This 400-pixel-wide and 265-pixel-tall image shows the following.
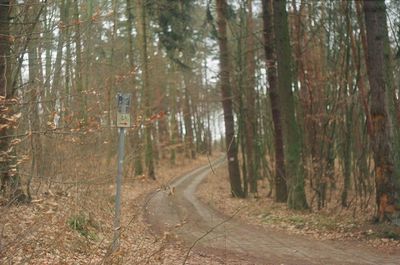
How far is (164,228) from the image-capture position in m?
12.9

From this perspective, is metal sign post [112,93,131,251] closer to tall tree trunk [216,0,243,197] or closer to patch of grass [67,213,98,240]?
patch of grass [67,213,98,240]

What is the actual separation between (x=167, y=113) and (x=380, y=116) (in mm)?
8122

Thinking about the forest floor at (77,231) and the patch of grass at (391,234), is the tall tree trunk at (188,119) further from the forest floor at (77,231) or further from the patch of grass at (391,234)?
the patch of grass at (391,234)

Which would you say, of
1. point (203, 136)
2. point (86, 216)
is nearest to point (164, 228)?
point (86, 216)

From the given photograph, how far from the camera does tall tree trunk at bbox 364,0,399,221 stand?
10945 millimetres

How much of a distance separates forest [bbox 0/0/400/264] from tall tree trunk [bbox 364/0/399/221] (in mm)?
25

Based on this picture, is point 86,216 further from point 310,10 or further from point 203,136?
point 203,136

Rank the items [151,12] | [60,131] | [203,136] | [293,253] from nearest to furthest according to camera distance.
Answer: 1. [60,131]
2. [293,253]
3. [151,12]
4. [203,136]

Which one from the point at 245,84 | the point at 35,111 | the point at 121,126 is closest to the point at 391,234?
the point at 121,126

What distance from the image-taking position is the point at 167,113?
56.4 feet

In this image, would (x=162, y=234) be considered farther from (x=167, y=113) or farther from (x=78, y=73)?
(x=167, y=113)

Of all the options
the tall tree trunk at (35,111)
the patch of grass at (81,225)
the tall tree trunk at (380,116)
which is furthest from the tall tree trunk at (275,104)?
the tall tree trunk at (35,111)

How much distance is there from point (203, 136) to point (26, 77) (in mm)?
39711

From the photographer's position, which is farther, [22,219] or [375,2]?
[375,2]
